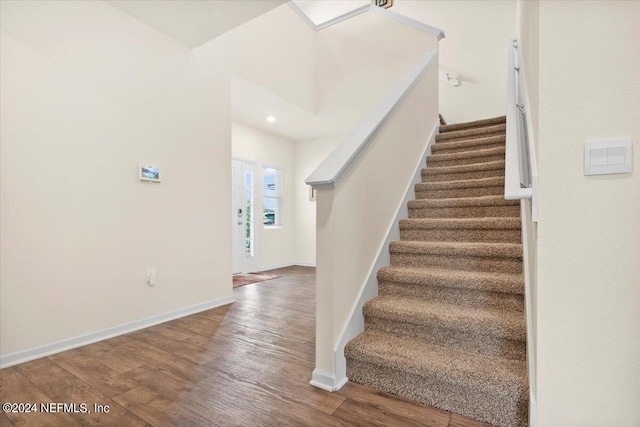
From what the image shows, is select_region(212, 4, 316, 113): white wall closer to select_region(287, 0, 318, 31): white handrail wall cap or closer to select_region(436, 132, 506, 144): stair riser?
select_region(287, 0, 318, 31): white handrail wall cap

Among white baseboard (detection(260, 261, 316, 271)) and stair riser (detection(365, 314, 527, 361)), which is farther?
white baseboard (detection(260, 261, 316, 271))

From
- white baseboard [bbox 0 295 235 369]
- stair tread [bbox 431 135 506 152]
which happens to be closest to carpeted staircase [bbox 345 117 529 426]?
stair tread [bbox 431 135 506 152]

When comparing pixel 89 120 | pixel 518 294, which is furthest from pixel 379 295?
pixel 89 120

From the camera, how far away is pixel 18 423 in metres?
1.40

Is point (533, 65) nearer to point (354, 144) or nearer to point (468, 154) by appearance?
point (354, 144)

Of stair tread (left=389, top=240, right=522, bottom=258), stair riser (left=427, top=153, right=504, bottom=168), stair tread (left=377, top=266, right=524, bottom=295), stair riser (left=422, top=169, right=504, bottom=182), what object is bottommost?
stair tread (left=377, top=266, right=524, bottom=295)

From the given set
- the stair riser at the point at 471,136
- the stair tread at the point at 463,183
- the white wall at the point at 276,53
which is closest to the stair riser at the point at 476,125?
the stair riser at the point at 471,136

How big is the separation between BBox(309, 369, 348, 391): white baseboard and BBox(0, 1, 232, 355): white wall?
180 cm

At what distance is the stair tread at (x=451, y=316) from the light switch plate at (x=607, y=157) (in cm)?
87

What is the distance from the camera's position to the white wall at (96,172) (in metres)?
2.02

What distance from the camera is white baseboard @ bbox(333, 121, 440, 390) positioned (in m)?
1.65

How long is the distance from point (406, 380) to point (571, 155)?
121 cm

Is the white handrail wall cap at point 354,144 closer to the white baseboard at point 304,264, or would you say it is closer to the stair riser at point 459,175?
the stair riser at point 459,175

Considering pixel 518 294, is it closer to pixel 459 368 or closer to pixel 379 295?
pixel 459 368
